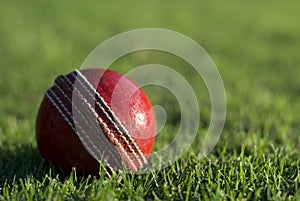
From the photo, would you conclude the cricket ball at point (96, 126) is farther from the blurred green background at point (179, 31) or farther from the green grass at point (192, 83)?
the blurred green background at point (179, 31)

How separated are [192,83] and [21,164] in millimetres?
3128

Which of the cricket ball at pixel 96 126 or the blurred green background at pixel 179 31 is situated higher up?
the blurred green background at pixel 179 31

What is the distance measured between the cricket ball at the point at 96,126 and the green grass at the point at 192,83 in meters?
0.11

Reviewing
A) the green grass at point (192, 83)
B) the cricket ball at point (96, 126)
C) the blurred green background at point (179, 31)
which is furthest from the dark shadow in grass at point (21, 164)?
the blurred green background at point (179, 31)

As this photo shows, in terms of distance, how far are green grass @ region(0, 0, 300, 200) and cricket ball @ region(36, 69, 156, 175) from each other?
113mm

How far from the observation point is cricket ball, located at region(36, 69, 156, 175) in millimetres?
2973

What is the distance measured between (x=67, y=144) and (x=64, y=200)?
0.41 m

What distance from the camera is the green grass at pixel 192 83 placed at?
2857mm

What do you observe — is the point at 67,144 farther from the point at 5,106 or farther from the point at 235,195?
the point at 5,106

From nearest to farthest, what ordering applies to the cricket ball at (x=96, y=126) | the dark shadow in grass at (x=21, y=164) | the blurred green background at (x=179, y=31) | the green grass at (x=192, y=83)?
1. the green grass at (x=192, y=83)
2. the cricket ball at (x=96, y=126)
3. the dark shadow in grass at (x=21, y=164)
4. the blurred green background at (x=179, y=31)

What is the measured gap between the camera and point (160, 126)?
14.2 ft

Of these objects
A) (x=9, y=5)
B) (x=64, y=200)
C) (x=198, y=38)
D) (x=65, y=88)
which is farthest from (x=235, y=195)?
(x=9, y=5)

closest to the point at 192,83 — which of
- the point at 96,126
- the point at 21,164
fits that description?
the point at 21,164

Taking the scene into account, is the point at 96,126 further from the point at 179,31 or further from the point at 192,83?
the point at 179,31
